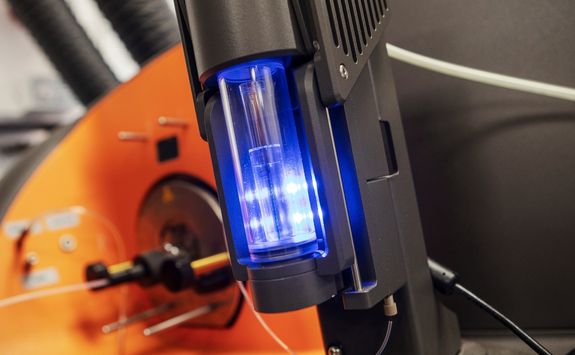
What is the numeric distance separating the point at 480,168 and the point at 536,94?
0.33 ft

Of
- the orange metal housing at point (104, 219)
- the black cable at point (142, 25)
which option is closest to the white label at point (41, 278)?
the orange metal housing at point (104, 219)

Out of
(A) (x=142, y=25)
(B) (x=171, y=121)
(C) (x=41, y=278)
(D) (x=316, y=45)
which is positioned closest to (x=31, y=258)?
(C) (x=41, y=278)

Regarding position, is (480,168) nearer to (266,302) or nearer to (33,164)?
(266,302)

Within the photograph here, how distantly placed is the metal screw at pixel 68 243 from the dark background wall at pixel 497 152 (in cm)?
56

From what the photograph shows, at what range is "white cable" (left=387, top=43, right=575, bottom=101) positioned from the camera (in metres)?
0.44

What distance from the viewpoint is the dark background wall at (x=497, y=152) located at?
18.8 inches

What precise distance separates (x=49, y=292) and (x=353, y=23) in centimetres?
61

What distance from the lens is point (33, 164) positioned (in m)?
0.72

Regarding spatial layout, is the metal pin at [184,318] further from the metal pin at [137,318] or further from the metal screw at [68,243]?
the metal screw at [68,243]

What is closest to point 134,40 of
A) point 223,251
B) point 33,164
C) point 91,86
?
point 91,86

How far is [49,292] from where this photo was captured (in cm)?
67

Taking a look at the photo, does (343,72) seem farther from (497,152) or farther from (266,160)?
(497,152)

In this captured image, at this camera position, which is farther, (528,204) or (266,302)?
(528,204)

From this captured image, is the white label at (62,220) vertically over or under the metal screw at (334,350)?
over
